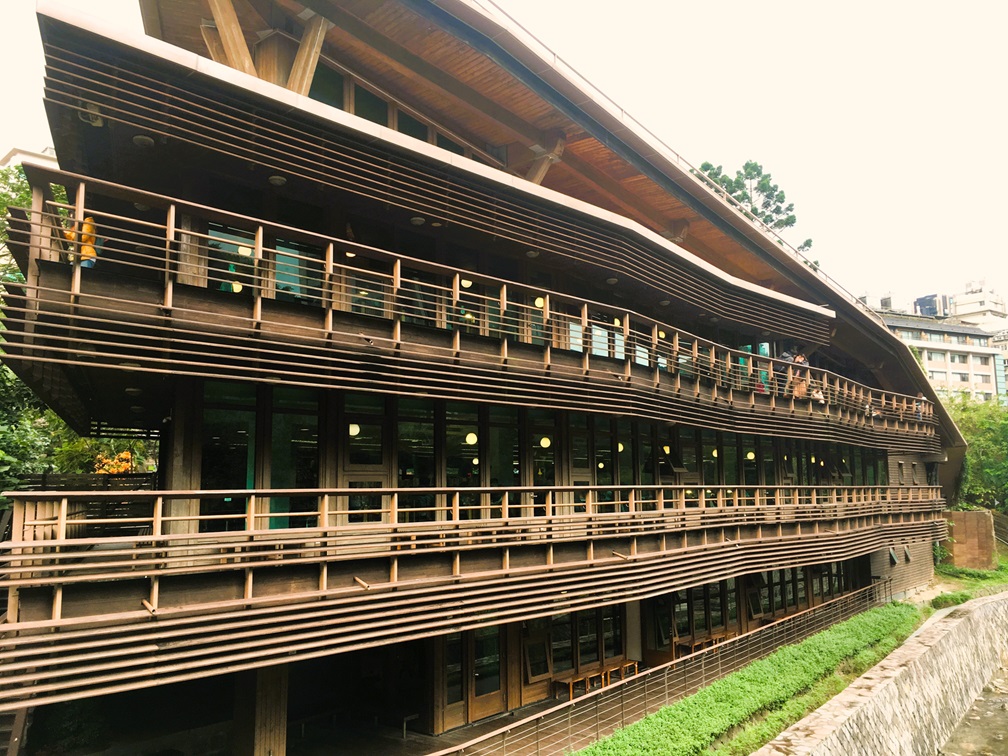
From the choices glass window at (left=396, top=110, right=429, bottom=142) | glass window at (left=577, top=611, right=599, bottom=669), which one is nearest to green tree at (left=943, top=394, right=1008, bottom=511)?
glass window at (left=577, top=611, right=599, bottom=669)

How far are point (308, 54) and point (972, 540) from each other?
123 feet

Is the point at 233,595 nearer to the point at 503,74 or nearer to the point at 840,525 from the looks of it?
the point at 503,74

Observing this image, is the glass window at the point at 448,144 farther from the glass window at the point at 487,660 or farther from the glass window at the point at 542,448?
the glass window at the point at 487,660

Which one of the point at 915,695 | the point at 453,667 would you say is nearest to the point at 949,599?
the point at 915,695

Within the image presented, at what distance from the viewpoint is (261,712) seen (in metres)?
10.2

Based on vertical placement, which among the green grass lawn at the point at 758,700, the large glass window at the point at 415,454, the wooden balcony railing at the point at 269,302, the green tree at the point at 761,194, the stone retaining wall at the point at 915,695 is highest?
the green tree at the point at 761,194

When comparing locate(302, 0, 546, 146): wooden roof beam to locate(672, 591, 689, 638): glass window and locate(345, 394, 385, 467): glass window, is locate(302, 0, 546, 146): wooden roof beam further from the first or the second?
locate(672, 591, 689, 638): glass window

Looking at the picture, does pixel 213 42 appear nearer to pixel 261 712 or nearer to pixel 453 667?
pixel 261 712

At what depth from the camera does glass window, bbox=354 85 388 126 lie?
45.9 feet

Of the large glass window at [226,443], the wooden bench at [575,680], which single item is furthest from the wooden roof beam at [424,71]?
the wooden bench at [575,680]

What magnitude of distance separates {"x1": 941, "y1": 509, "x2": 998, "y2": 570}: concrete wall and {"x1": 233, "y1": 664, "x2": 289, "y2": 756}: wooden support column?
34.8 m

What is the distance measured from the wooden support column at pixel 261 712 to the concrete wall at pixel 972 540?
114 feet

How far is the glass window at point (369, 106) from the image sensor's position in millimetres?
13992

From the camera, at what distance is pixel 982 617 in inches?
1027
